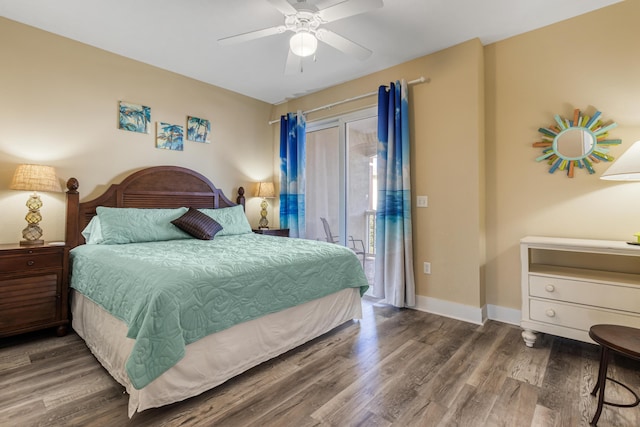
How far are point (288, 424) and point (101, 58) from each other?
147 inches

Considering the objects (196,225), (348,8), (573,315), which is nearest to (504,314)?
(573,315)

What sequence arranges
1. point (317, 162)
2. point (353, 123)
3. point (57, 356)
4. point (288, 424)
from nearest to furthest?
point (288, 424), point (57, 356), point (353, 123), point (317, 162)

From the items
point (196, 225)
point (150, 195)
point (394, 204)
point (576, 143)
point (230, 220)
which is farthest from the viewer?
point (230, 220)

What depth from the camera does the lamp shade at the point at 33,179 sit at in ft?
8.22

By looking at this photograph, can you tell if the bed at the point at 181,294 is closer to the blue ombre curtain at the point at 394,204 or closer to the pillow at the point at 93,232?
the pillow at the point at 93,232

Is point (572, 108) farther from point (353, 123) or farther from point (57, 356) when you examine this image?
point (57, 356)

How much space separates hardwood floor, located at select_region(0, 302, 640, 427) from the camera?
5.10 ft

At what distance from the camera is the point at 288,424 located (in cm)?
151

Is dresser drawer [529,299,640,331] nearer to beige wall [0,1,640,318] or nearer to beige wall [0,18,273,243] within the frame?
beige wall [0,1,640,318]

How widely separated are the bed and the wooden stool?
5.30ft

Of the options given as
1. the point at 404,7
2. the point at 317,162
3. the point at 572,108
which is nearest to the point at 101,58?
the point at 317,162

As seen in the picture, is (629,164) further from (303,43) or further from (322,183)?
(322,183)

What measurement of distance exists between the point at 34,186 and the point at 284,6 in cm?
246

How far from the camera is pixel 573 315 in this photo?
7.12ft
